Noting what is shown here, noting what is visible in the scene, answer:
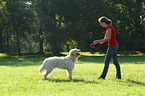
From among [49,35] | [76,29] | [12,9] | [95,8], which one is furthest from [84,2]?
[12,9]

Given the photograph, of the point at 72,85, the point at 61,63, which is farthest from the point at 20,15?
the point at 72,85

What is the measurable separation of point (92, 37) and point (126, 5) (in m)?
9.99

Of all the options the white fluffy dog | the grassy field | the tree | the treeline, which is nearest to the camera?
the grassy field

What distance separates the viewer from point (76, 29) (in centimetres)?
2559

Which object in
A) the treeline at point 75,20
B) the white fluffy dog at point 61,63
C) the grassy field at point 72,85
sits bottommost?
the grassy field at point 72,85

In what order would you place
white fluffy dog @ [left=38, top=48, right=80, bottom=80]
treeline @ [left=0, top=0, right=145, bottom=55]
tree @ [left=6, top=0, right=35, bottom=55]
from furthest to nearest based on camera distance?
tree @ [left=6, top=0, right=35, bottom=55] → treeline @ [left=0, top=0, right=145, bottom=55] → white fluffy dog @ [left=38, top=48, right=80, bottom=80]

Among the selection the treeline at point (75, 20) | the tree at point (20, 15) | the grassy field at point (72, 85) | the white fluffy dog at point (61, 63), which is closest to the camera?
the grassy field at point (72, 85)

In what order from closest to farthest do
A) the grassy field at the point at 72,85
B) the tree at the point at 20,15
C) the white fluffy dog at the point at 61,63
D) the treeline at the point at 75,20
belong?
the grassy field at the point at 72,85
the white fluffy dog at the point at 61,63
the treeline at the point at 75,20
the tree at the point at 20,15

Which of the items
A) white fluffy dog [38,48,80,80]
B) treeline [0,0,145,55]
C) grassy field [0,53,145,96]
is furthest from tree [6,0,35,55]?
white fluffy dog [38,48,80,80]

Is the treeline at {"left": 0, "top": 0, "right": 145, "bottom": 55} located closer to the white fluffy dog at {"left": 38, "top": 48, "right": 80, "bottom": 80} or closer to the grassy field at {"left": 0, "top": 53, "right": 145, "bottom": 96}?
the grassy field at {"left": 0, "top": 53, "right": 145, "bottom": 96}

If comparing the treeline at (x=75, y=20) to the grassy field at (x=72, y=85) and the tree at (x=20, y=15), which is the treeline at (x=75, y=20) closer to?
the tree at (x=20, y=15)

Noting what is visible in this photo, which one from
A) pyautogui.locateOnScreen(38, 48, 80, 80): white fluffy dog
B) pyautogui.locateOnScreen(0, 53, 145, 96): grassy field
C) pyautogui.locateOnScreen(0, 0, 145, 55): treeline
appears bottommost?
pyautogui.locateOnScreen(0, 53, 145, 96): grassy field

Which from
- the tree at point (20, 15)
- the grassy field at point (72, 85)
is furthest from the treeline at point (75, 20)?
the grassy field at point (72, 85)

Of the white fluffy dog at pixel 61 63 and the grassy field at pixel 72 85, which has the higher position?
the white fluffy dog at pixel 61 63
